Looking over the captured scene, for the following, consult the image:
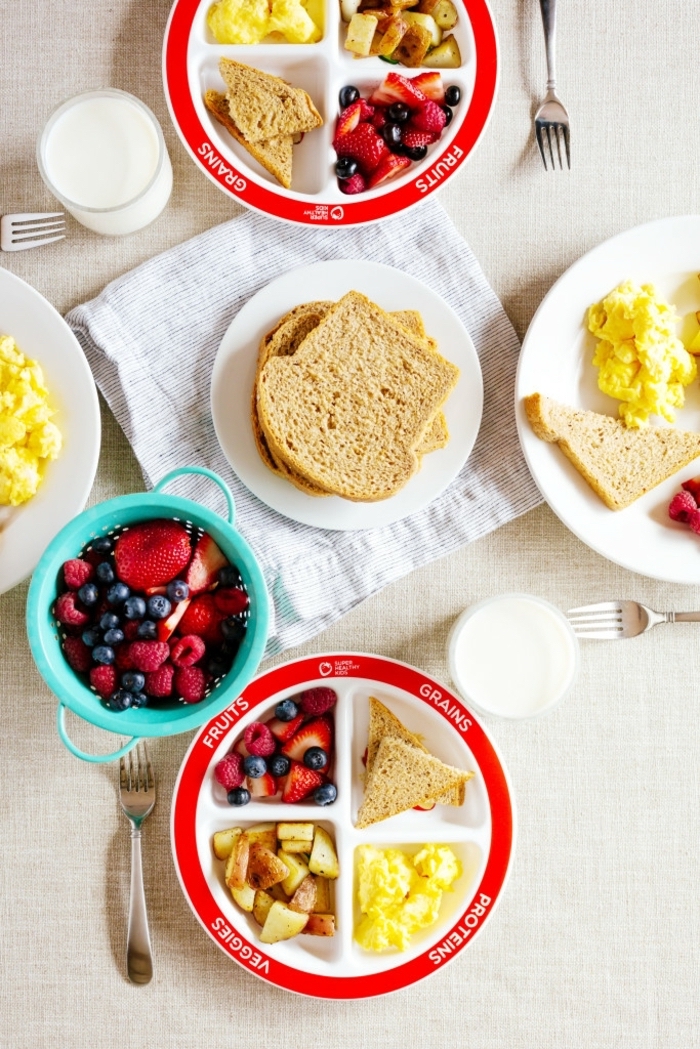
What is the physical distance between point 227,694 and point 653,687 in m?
0.99

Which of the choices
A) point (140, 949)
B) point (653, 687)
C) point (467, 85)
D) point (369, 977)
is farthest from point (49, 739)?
point (467, 85)

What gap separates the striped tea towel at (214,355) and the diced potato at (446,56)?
0.93 feet

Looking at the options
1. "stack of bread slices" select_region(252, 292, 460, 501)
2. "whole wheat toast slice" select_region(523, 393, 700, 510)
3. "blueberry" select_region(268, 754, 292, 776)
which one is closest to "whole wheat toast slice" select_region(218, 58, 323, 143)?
"stack of bread slices" select_region(252, 292, 460, 501)

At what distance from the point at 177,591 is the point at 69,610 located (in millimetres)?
184

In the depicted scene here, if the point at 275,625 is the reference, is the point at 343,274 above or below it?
above

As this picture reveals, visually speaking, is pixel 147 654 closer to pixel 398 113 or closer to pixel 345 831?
pixel 345 831

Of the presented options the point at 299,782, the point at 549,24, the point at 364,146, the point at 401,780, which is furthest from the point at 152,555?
the point at 549,24

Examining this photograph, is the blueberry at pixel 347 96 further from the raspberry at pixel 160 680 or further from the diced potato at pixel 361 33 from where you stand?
the raspberry at pixel 160 680

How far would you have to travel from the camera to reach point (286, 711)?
1825mm

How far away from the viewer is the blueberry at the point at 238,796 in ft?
5.95

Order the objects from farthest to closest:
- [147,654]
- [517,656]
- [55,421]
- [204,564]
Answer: [517,656]
[55,421]
[204,564]
[147,654]

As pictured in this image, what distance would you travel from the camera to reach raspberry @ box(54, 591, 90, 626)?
1.51 metres

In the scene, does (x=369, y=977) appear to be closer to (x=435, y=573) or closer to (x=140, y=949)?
(x=140, y=949)

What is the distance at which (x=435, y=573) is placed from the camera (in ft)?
6.29
